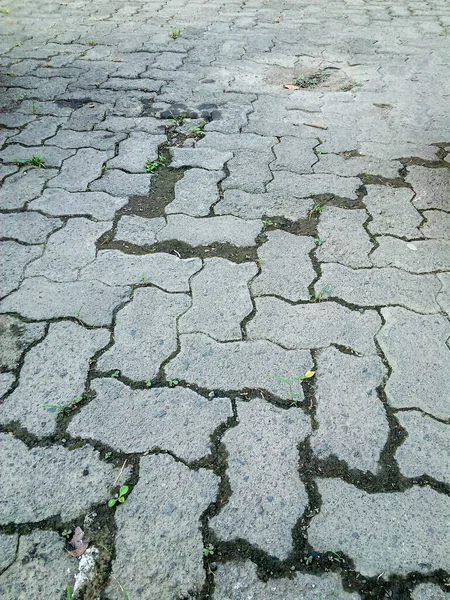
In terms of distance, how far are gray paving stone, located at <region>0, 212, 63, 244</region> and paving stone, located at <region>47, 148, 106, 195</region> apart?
0.35 meters

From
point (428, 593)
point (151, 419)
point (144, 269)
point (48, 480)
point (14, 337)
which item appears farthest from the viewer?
point (144, 269)

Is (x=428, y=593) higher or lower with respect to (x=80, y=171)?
lower

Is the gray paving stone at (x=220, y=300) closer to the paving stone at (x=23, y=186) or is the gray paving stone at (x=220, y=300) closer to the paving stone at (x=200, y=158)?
the paving stone at (x=200, y=158)

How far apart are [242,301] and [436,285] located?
3.16ft

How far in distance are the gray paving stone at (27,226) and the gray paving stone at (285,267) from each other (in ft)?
3.97

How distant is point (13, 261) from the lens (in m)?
2.60

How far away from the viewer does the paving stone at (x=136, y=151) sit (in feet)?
11.0

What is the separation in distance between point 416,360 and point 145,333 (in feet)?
3.86

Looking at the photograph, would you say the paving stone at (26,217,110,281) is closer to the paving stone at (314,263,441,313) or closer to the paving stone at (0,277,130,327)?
the paving stone at (0,277,130,327)

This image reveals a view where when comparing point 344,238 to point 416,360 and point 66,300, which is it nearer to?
point 416,360

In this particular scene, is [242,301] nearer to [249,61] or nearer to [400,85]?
[400,85]

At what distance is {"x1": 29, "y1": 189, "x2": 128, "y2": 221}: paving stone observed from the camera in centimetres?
294

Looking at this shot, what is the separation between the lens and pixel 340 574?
58.6 inches

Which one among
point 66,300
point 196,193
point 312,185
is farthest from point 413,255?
point 66,300
